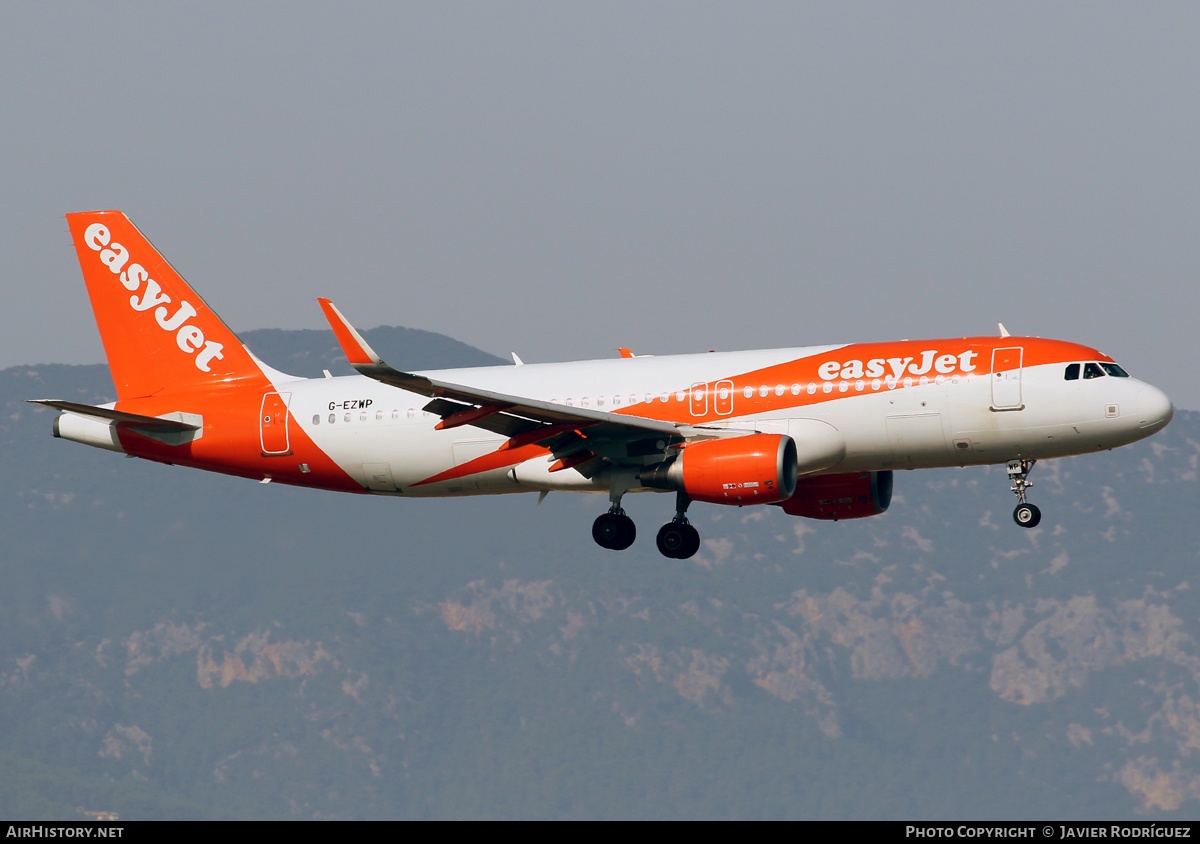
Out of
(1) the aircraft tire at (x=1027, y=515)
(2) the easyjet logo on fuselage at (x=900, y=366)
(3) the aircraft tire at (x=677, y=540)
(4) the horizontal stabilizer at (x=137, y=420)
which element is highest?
(2) the easyjet logo on fuselage at (x=900, y=366)

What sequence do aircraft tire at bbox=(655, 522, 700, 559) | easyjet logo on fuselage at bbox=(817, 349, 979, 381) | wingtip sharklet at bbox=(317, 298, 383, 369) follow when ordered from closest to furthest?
1. wingtip sharklet at bbox=(317, 298, 383, 369)
2. easyjet logo on fuselage at bbox=(817, 349, 979, 381)
3. aircraft tire at bbox=(655, 522, 700, 559)

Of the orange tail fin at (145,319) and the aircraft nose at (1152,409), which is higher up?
the orange tail fin at (145,319)

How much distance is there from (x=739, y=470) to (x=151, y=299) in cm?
2028

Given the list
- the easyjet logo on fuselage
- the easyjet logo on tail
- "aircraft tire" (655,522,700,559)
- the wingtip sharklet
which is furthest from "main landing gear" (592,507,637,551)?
the easyjet logo on tail

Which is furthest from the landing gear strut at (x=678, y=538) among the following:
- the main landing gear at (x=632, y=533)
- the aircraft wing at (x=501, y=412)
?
the aircraft wing at (x=501, y=412)

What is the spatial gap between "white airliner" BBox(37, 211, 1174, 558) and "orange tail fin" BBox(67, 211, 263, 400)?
0.05 m

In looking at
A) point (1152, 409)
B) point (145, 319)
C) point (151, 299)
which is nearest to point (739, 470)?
point (1152, 409)

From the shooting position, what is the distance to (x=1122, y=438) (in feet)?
129

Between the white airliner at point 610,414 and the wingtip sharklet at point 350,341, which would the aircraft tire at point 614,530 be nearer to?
the white airliner at point 610,414

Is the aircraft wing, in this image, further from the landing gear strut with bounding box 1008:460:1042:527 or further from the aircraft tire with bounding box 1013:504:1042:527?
the aircraft tire with bounding box 1013:504:1042:527

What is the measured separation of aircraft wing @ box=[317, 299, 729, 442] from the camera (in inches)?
1405

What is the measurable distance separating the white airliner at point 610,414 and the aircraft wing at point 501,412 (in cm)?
6

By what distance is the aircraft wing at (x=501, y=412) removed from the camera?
35.7m
